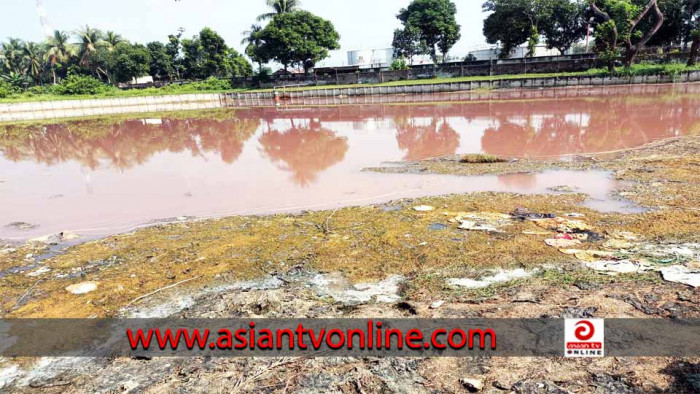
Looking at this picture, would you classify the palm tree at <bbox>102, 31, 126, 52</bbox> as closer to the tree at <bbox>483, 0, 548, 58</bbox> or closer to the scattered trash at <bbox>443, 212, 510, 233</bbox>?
the tree at <bbox>483, 0, 548, 58</bbox>

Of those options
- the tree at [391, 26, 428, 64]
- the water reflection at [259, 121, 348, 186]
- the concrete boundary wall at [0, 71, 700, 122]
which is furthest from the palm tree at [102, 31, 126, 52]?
the water reflection at [259, 121, 348, 186]

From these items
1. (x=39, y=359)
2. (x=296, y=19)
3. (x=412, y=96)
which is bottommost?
(x=39, y=359)

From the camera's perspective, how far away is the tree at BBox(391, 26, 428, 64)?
51.6m

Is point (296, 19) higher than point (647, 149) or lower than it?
higher

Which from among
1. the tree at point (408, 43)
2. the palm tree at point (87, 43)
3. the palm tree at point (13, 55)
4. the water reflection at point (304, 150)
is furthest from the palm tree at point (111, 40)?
the water reflection at point (304, 150)

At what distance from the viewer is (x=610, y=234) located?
6.41 m

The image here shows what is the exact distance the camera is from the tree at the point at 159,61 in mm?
59688

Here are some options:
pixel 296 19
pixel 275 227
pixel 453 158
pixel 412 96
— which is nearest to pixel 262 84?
pixel 296 19

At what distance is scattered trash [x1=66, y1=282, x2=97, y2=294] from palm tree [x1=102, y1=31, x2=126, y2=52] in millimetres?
61868

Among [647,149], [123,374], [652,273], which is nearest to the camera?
[123,374]

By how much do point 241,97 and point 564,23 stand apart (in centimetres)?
3651

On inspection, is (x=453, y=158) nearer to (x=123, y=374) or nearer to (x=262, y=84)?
(x=123, y=374)

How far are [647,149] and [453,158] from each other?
6.09 m

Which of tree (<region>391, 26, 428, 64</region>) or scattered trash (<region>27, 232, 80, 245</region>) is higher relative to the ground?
tree (<region>391, 26, 428, 64</region>)
